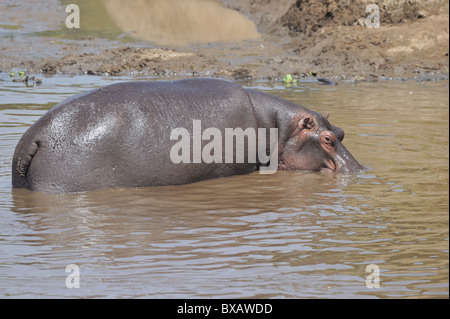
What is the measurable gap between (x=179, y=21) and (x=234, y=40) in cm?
282

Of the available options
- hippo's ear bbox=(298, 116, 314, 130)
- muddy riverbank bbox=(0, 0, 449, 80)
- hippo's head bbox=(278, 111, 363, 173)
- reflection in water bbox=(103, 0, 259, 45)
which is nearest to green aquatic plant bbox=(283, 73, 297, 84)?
muddy riverbank bbox=(0, 0, 449, 80)

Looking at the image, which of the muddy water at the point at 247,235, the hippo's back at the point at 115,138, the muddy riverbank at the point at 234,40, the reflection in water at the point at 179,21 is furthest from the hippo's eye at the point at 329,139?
the reflection in water at the point at 179,21

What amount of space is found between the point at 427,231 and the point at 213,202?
83.9 inches

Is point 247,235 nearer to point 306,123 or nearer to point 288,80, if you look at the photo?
point 306,123

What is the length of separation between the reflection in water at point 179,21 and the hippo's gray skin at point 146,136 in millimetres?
12850

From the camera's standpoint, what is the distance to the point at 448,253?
5.29m

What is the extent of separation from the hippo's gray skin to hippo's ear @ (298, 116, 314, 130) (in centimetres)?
1

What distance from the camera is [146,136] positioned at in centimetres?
747

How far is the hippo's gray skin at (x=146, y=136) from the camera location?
23.5ft

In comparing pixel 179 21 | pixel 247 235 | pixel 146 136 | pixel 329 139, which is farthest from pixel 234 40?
pixel 247 235

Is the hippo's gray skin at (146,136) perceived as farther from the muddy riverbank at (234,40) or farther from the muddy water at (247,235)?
the muddy riverbank at (234,40)

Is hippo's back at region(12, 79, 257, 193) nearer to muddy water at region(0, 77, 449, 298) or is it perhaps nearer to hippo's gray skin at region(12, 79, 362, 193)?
hippo's gray skin at region(12, 79, 362, 193)
